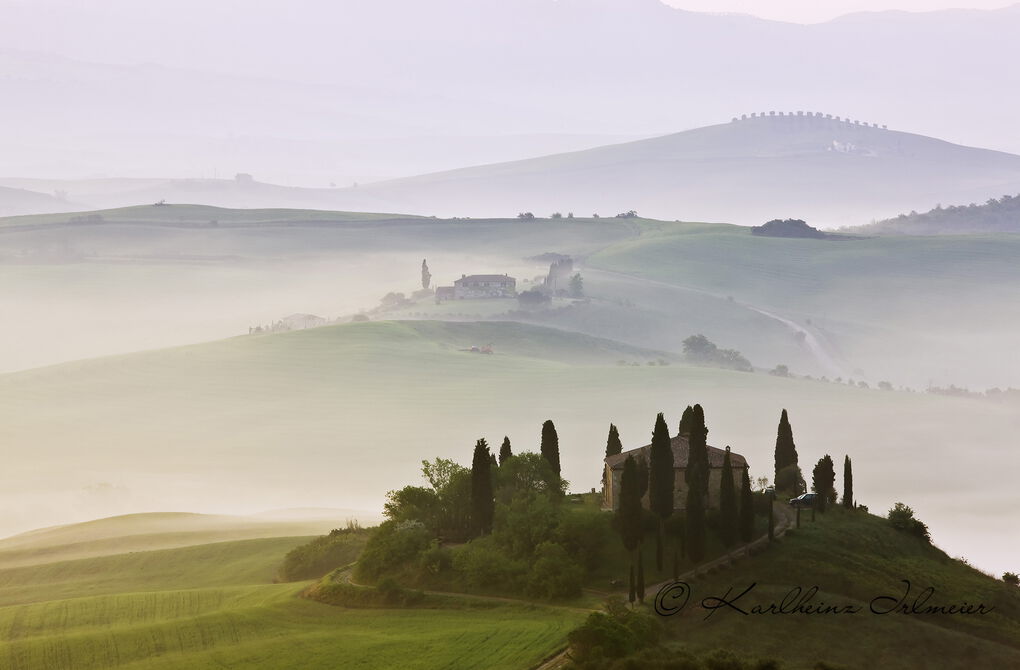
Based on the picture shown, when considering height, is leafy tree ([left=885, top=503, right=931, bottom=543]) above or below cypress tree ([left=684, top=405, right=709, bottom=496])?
below

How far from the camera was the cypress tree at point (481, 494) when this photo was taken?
279 feet

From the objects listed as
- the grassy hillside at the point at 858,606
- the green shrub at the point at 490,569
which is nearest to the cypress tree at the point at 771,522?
the grassy hillside at the point at 858,606

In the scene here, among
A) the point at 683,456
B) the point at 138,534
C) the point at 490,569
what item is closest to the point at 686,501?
the point at 683,456

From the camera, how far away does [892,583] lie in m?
74.8

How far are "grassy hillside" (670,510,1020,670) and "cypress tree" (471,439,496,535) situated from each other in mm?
16382

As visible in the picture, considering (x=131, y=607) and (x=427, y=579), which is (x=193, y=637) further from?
(x=427, y=579)

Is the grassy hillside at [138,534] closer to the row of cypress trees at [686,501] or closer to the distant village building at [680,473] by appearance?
the distant village building at [680,473]

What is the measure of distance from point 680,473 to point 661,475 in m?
3.18

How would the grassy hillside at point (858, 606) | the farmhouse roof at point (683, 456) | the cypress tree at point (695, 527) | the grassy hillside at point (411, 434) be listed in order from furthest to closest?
1. the grassy hillside at point (411, 434)
2. the farmhouse roof at point (683, 456)
3. the cypress tree at point (695, 527)
4. the grassy hillside at point (858, 606)

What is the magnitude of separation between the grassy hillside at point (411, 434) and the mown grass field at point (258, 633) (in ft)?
233

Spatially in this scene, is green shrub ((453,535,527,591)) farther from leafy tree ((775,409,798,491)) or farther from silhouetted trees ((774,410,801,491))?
leafy tree ((775,409,798,491))

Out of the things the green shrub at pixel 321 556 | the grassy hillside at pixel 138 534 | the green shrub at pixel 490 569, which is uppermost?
the green shrub at pixel 490 569

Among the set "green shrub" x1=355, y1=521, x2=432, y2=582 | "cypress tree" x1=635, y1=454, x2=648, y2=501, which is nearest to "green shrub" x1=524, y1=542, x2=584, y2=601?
"green shrub" x1=355, y1=521, x2=432, y2=582

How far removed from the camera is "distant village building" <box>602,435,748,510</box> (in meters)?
85.1
